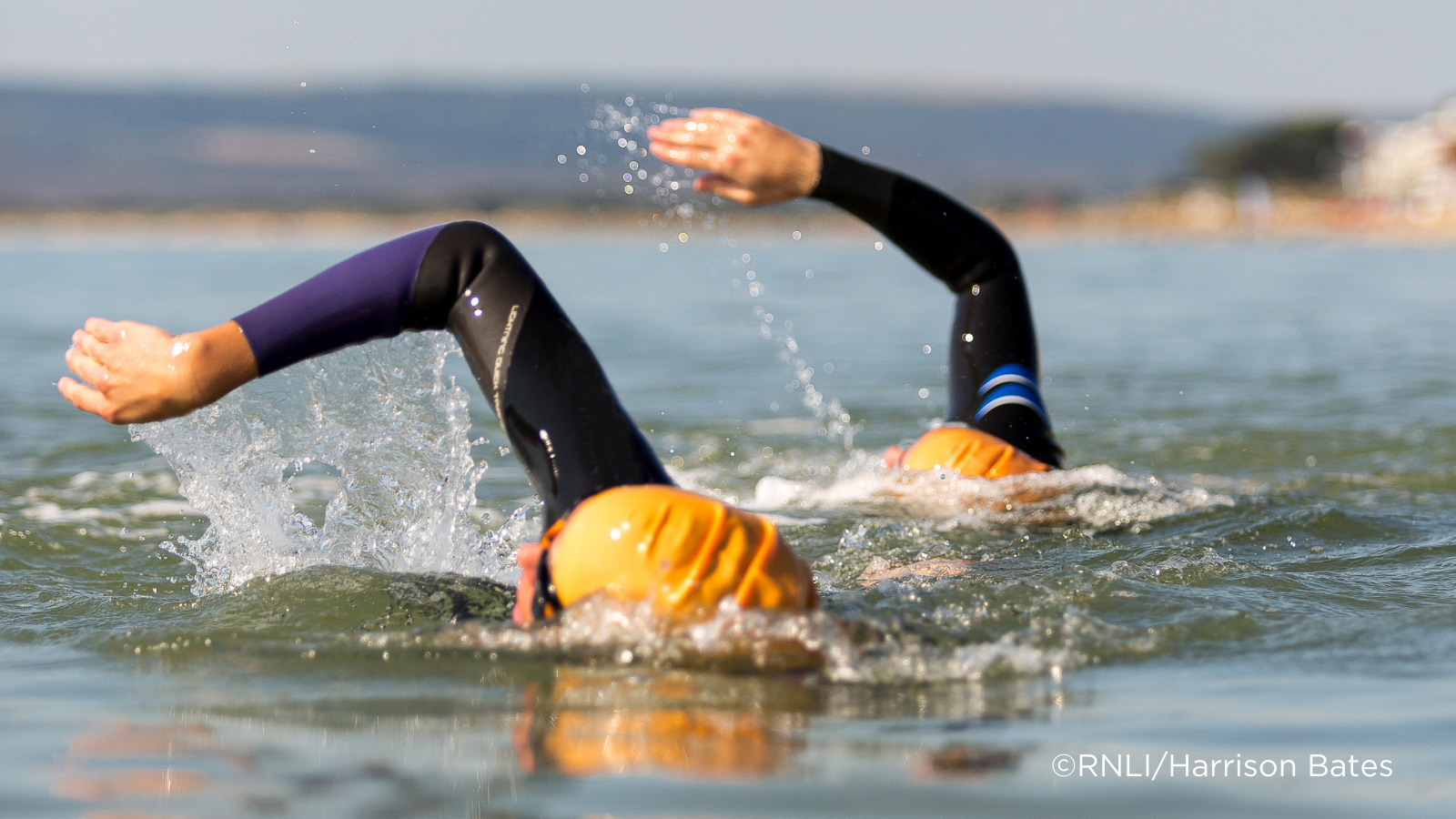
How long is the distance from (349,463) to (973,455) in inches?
78.6

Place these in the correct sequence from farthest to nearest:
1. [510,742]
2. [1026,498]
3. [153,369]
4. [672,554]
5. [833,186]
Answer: [1026,498] < [833,186] < [153,369] < [672,554] < [510,742]

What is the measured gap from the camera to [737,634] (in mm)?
3104

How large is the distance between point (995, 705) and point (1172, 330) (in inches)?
535

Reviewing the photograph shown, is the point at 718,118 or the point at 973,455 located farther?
the point at 973,455

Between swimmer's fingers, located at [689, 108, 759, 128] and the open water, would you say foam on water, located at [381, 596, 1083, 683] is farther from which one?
swimmer's fingers, located at [689, 108, 759, 128]

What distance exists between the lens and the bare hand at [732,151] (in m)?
3.85

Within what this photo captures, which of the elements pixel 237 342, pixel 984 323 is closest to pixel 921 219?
pixel 984 323

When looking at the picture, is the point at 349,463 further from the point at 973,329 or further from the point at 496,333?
the point at 973,329

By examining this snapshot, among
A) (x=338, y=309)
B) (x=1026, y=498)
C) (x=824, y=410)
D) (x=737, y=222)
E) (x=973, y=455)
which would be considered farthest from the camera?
(x=737, y=222)

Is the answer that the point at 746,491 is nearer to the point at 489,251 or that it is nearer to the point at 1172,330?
the point at 489,251

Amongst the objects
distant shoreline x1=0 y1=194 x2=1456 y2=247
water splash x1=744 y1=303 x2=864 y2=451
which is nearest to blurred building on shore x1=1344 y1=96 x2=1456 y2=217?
distant shoreline x1=0 y1=194 x2=1456 y2=247

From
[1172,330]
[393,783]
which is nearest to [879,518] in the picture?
[393,783]

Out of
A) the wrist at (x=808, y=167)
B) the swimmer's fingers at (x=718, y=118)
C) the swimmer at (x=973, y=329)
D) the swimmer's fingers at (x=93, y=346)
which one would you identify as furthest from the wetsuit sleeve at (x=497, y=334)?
the swimmer at (x=973, y=329)

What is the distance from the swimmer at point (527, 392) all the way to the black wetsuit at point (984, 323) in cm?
175
